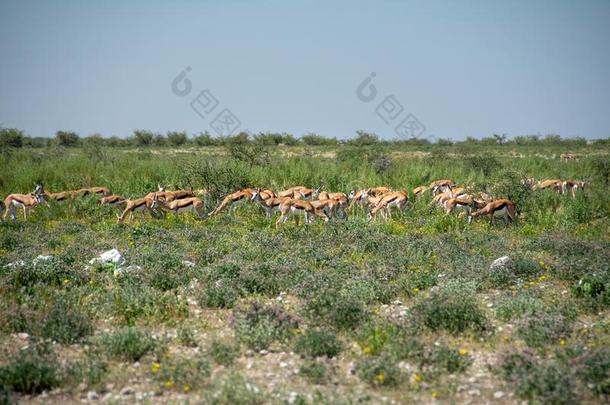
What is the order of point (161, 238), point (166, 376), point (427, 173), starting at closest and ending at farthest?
point (166, 376), point (161, 238), point (427, 173)

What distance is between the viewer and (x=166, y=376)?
5949 millimetres

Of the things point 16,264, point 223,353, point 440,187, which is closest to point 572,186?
point 440,187

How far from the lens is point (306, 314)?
778 centimetres

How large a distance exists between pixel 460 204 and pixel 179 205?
8015mm

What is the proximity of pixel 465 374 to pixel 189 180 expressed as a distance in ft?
52.9

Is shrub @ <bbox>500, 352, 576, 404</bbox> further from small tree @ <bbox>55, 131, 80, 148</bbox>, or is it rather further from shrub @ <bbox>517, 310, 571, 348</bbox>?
small tree @ <bbox>55, 131, 80, 148</bbox>

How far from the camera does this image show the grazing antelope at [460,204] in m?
16.5

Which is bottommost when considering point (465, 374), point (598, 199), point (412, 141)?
point (465, 374)

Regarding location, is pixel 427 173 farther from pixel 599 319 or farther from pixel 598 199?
pixel 599 319

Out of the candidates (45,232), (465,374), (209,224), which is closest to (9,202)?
(45,232)

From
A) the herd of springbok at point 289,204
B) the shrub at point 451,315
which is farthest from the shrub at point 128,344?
the herd of springbok at point 289,204

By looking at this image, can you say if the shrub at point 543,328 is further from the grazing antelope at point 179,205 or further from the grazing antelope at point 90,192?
the grazing antelope at point 90,192

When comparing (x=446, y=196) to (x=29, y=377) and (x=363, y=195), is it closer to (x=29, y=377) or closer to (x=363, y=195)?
(x=363, y=195)

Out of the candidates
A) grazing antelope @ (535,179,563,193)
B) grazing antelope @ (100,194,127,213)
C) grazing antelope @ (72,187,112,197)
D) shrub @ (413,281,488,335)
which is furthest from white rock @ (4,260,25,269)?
grazing antelope @ (535,179,563,193)
